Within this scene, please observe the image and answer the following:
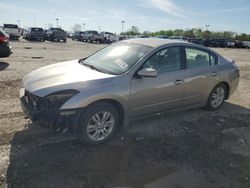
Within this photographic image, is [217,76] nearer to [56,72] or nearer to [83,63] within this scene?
[83,63]

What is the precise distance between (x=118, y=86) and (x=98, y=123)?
664 millimetres

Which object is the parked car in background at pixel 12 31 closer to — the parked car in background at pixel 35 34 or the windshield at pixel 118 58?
the parked car in background at pixel 35 34

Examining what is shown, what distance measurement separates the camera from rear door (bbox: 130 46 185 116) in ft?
15.5

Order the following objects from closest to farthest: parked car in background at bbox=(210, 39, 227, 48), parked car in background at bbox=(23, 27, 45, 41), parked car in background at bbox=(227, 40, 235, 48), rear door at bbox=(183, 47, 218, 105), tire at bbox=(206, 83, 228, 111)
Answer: rear door at bbox=(183, 47, 218, 105)
tire at bbox=(206, 83, 228, 111)
parked car in background at bbox=(23, 27, 45, 41)
parked car in background at bbox=(210, 39, 227, 48)
parked car in background at bbox=(227, 40, 235, 48)

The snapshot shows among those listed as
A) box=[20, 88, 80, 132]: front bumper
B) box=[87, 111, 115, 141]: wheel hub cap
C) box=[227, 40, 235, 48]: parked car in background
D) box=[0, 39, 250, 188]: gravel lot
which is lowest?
box=[0, 39, 250, 188]: gravel lot

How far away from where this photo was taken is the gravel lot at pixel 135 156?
3525 mm

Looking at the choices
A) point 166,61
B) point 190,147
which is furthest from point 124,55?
point 190,147

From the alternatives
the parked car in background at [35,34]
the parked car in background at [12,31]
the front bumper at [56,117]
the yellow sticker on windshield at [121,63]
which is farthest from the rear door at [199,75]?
the parked car in background at [35,34]

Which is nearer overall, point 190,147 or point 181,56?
point 190,147

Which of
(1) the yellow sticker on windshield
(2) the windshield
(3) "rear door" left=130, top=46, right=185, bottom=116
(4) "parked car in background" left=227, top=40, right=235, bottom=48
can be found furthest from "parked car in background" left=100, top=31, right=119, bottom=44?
(1) the yellow sticker on windshield

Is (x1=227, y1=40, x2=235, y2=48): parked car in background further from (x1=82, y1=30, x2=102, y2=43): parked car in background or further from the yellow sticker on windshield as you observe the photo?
the yellow sticker on windshield

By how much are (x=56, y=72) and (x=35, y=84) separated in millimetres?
489

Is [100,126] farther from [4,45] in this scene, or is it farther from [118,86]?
[4,45]

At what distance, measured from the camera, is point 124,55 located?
5062 mm
